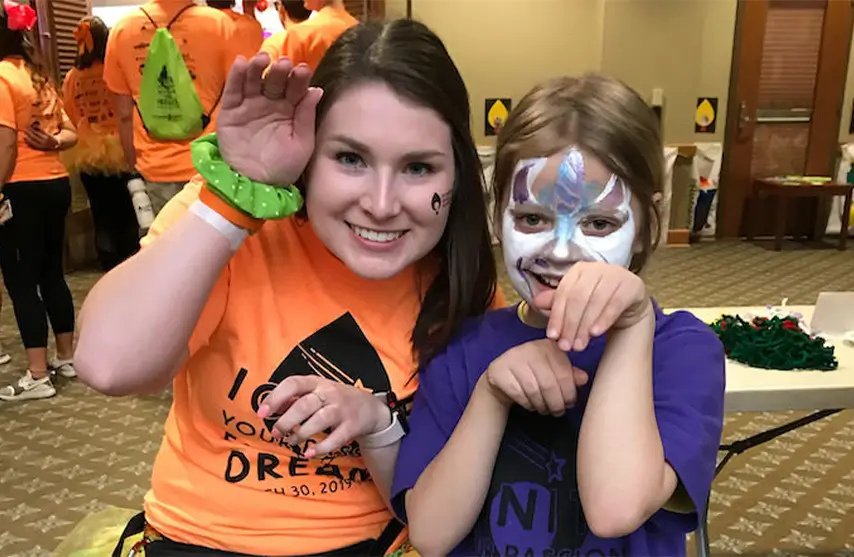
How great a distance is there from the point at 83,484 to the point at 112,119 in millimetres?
2857

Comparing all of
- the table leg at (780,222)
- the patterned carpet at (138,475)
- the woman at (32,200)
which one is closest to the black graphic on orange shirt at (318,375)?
the patterned carpet at (138,475)

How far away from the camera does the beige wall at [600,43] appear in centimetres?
579

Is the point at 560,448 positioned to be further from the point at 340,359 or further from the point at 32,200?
the point at 32,200

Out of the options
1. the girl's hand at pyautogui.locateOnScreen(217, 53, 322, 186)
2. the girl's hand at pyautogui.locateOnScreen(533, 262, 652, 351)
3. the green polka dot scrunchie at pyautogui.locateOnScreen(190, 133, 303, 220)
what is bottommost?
the girl's hand at pyautogui.locateOnScreen(533, 262, 652, 351)

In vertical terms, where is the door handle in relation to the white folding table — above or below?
above

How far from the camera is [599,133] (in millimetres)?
904

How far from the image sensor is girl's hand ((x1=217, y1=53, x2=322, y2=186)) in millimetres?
870

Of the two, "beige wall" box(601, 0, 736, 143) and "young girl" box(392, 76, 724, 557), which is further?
"beige wall" box(601, 0, 736, 143)

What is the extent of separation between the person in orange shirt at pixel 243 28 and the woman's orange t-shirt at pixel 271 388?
204cm

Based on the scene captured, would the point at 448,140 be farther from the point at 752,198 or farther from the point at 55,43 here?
the point at 752,198

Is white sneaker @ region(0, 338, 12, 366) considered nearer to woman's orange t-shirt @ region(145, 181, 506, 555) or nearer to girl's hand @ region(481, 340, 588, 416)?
woman's orange t-shirt @ region(145, 181, 506, 555)

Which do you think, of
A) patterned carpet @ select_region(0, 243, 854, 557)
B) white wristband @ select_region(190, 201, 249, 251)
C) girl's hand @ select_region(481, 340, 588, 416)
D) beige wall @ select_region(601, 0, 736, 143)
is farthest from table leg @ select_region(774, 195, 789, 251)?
white wristband @ select_region(190, 201, 249, 251)

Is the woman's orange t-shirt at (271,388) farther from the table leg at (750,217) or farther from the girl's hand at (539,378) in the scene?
the table leg at (750,217)

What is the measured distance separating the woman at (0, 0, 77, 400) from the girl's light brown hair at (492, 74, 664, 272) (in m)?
2.50
